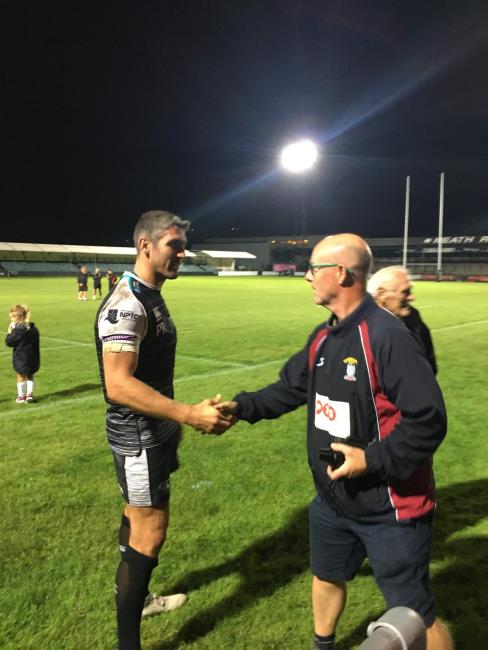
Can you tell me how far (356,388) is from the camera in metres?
2.18

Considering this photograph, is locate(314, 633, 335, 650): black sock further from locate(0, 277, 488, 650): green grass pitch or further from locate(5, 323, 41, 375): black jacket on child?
locate(5, 323, 41, 375): black jacket on child

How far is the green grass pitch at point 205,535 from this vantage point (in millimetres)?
2998

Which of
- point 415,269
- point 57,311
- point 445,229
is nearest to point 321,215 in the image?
point 445,229

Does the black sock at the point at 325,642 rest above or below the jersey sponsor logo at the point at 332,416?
below

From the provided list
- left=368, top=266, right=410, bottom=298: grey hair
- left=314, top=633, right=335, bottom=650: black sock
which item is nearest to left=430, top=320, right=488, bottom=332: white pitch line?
left=368, top=266, right=410, bottom=298: grey hair

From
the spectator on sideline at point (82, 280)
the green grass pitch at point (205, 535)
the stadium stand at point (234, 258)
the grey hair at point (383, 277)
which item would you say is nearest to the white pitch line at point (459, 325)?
the green grass pitch at point (205, 535)

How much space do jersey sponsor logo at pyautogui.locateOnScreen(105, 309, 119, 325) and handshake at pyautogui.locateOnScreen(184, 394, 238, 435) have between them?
1.85 ft

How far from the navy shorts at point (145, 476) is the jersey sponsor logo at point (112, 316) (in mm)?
728

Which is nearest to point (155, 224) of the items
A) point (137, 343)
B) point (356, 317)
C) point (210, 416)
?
point (137, 343)

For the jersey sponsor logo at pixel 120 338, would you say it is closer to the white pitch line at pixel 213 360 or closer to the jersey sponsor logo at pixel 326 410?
the jersey sponsor logo at pixel 326 410

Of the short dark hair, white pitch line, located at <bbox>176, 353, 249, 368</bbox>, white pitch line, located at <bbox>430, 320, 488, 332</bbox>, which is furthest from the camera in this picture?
white pitch line, located at <bbox>430, 320, 488, 332</bbox>

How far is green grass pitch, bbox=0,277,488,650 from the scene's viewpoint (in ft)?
9.84

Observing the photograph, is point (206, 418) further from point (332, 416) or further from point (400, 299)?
point (400, 299)

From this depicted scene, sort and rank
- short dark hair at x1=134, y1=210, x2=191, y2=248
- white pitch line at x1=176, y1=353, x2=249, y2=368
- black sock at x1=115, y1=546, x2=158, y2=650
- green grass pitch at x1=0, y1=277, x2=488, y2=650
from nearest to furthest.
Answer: black sock at x1=115, y1=546, x2=158, y2=650, short dark hair at x1=134, y1=210, x2=191, y2=248, green grass pitch at x1=0, y1=277, x2=488, y2=650, white pitch line at x1=176, y1=353, x2=249, y2=368
